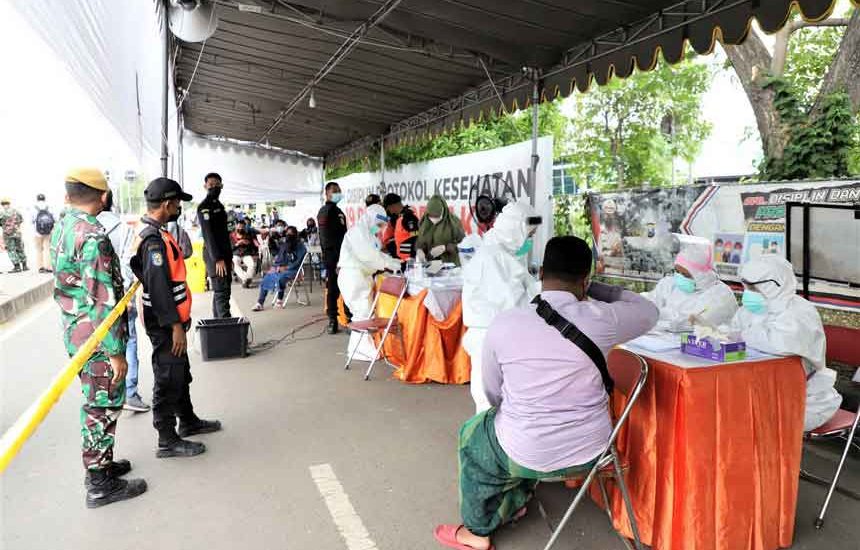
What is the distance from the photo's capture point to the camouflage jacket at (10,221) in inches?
441

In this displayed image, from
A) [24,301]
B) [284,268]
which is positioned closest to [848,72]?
[284,268]

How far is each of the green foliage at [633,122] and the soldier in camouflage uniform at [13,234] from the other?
37.5 ft

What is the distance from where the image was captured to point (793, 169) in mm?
5914

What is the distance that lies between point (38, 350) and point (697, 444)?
6359 mm

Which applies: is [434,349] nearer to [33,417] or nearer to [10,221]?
[33,417]

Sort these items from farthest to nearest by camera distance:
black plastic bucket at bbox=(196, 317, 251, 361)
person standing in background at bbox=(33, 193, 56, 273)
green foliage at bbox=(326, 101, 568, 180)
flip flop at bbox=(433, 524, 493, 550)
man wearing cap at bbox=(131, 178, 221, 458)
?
green foliage at bbox=(326, 101, 568, 180) < person standing in background at bbox=(33, 193, 56, 273) < black plastic bucket at bbox=(196, 317, 251, 361) < man wearing cap at bbox=(131, 178, 221, 458) < flip flop at bbox=(433, 524, 493, 550)

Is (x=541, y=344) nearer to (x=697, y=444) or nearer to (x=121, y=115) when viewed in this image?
(x=697, y=444)

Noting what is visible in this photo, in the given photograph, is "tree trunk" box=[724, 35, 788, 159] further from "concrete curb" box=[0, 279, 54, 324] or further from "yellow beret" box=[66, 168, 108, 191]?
"concrete curb" box=[0, 279, 54, 324]

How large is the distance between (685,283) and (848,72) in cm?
461

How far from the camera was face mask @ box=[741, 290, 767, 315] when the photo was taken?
270 cm

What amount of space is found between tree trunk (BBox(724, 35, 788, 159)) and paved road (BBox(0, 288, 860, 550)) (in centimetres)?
468

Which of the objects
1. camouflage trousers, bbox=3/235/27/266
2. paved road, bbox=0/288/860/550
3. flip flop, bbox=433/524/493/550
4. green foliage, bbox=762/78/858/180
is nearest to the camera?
flip flop, bbox=433/524/493/550

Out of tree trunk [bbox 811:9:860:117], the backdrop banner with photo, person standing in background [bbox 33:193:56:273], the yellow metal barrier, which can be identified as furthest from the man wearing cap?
person standing in background [bbox 33:193:56:273]

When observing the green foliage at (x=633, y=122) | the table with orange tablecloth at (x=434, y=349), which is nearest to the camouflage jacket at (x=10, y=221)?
the table with orange tablecloth at (x=434, y=349)
